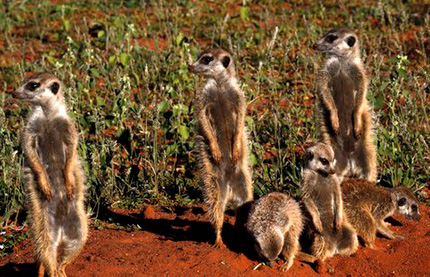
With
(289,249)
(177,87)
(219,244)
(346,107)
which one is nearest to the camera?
(289,249)

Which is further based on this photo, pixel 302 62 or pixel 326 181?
pixel 302 62

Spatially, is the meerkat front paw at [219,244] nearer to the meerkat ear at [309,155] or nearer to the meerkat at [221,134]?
the meerkat at [221,134]

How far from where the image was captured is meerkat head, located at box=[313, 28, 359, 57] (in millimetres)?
6598

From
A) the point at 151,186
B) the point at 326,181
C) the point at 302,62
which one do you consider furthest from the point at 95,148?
the point at 302,62

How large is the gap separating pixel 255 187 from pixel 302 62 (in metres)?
3.52

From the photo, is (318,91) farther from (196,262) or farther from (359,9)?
(359,9)

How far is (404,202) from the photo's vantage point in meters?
5.88

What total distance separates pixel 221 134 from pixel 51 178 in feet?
4.83

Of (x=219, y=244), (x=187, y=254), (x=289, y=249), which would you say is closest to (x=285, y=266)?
(x=289, y=249)

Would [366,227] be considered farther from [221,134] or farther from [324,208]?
[221,134]

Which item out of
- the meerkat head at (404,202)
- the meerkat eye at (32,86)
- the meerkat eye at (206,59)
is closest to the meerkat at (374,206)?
the meerkat head at (404,202)

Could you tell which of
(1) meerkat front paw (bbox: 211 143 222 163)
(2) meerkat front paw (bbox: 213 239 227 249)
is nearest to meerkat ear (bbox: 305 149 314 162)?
(1) meerkat front paw (bbox: 211 143 222 163)

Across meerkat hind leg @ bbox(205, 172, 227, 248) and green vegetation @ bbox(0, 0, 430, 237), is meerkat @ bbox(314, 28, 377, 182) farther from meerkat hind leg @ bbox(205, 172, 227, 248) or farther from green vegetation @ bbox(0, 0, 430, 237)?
meerkat hind leg @ bbox(205, 172, 227, 248)

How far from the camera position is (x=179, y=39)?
843 centimetres
